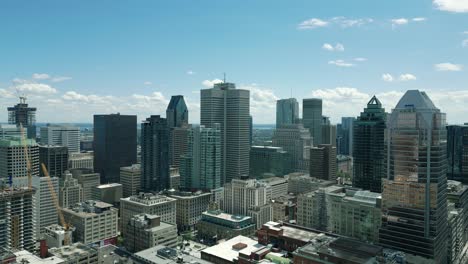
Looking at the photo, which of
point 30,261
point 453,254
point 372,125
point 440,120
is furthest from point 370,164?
point 30,261

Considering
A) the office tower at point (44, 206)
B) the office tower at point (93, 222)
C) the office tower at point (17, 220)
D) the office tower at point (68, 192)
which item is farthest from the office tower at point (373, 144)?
the office tower at point (17, 220)

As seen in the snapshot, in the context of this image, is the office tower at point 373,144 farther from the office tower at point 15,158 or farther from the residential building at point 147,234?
the office tower at point 15,158

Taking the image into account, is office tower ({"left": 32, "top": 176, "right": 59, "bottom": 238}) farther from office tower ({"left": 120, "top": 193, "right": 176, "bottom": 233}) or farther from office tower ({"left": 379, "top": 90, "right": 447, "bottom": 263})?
office tower ({"left": 379, "top": 90, "right": 447, "bottom": 263})

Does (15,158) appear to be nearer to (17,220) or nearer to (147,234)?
(17,220)

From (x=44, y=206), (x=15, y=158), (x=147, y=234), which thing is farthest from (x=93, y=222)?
(x=15, y=158)

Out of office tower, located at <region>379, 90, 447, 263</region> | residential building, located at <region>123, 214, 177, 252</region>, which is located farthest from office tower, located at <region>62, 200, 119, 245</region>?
office tower, located at <region>379, 90, 447, 263</region>

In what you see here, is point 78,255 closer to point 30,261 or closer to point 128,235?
point 30,261
